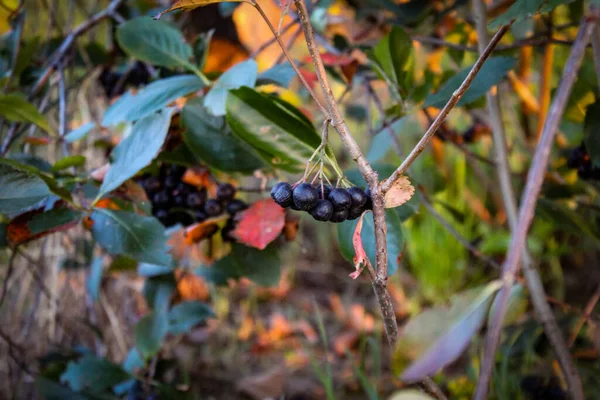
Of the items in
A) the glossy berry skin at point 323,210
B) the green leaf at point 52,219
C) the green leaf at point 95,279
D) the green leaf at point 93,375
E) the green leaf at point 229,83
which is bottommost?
the green leaf at point 93,375

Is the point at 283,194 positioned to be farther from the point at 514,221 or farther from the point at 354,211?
the point at 514,221

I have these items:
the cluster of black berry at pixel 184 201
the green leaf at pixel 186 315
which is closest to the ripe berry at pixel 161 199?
the cluster of black berry at pixel 184 201

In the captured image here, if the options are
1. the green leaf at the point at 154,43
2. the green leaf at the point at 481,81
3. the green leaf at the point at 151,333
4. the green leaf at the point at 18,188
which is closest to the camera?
the green leaf at the point at 18,188

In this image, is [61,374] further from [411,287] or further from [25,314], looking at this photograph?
[411,287]

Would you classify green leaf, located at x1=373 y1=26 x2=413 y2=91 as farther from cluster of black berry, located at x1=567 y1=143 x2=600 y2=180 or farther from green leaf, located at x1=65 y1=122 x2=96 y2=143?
green leaf, located at x1=65 y1=122 x2=96 y2=143

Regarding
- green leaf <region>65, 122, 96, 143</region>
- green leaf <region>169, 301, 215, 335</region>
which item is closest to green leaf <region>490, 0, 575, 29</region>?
green leaf <region>65, 122, 96, 143</region>

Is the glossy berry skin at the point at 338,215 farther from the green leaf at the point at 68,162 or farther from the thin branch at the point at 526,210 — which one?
the green leaf at the point at 68,162

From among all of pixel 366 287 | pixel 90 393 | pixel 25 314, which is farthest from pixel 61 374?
pixel 366 287
